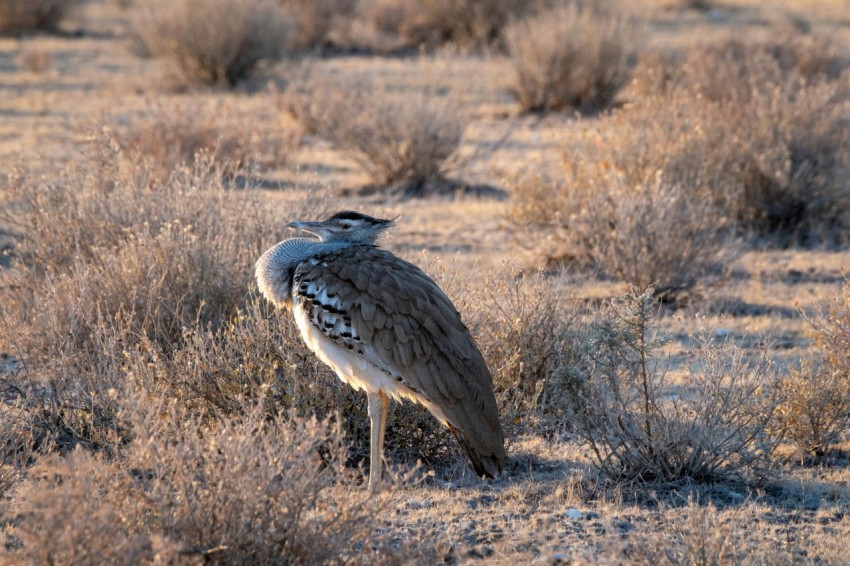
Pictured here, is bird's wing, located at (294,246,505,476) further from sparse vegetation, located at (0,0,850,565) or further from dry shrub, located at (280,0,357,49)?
dry shrub, located at (280,0,357,49)

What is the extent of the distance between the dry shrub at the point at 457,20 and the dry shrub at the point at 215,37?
11.1 feet

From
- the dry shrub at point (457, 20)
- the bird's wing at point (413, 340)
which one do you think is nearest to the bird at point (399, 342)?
the bird's wing at point (413, 340)

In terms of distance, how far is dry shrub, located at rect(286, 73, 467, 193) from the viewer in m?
9.45

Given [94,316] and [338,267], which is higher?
[338,267]

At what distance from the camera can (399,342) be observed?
13.4 feet

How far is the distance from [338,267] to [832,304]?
2.56 metres

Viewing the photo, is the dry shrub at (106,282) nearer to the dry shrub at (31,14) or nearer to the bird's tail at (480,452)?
the bird's tail at (480,452)

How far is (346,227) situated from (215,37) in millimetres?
9722

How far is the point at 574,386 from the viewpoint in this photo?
16.4 feet

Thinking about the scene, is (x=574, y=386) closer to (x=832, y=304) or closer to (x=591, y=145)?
(x=832, y=304)

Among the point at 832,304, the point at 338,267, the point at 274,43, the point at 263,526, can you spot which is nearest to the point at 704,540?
the point at 263,526

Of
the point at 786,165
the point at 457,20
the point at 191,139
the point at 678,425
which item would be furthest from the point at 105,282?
the point at 457,20

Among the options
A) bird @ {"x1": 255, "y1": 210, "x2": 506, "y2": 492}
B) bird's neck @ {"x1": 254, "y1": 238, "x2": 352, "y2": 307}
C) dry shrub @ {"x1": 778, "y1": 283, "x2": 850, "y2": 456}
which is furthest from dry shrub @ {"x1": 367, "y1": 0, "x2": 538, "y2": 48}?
bird @ {"x1": 255, "y1": 210, "x2": 506, "y2": 492}

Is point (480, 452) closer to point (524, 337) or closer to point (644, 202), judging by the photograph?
point (524, 337)
